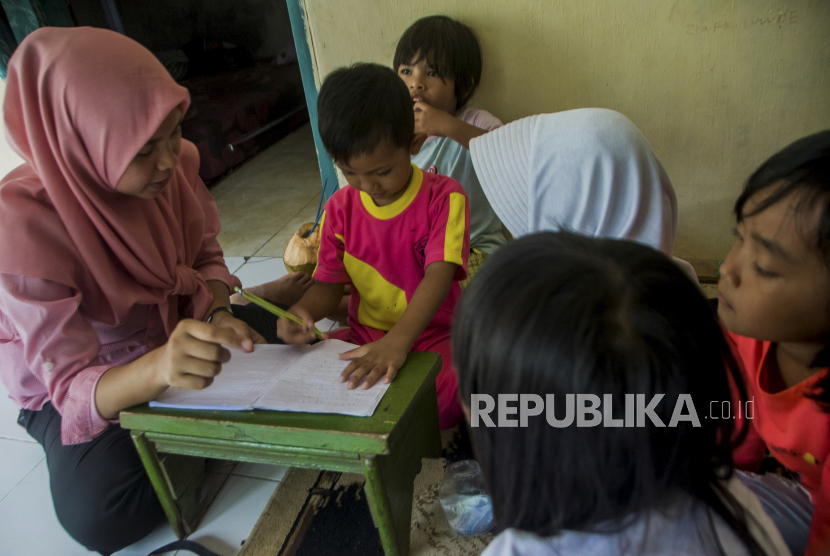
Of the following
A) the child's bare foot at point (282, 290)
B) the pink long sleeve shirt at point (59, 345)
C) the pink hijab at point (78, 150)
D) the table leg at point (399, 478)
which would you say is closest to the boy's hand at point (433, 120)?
the child's bare foot at point (282, 290)

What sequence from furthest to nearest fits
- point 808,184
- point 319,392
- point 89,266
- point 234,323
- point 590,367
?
point 234,323 < point 89,266 < point 319,392 < point 808,184 < point 590,367

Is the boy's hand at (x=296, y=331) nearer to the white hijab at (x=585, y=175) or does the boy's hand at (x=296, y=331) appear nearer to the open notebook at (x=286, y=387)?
the open notebook at (x=286, y=387)

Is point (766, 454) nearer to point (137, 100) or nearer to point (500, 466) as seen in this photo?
point (500, 466)

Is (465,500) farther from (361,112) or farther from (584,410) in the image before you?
(361,112)

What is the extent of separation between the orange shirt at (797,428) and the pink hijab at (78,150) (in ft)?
3.88

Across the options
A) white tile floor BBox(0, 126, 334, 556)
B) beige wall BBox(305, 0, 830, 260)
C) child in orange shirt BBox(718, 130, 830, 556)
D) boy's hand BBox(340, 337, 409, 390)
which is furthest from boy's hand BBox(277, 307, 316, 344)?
beige wall BBox(305, 0, 830, 260)

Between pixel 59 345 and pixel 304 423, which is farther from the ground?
pixel 59 345

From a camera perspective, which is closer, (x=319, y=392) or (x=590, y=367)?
(x=590, y=367)

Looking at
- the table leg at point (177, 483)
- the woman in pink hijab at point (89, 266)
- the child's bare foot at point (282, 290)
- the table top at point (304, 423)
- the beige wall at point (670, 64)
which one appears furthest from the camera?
the child's bare foot at point (282, 290)

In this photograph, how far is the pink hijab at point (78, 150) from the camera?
996 mm

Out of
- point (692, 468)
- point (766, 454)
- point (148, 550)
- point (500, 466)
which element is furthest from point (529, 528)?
point (148, 550)

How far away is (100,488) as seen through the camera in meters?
1.14

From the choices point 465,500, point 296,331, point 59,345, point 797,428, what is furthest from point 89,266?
point 797,428

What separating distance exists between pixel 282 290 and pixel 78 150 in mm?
865
